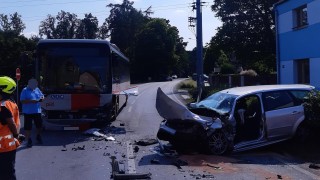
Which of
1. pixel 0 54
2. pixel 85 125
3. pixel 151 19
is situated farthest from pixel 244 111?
pixel 151 19

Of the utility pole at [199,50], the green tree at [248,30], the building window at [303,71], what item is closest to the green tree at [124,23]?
the green tree at [248,30]

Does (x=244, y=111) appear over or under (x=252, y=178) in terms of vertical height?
over

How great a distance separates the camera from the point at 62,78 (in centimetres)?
1529

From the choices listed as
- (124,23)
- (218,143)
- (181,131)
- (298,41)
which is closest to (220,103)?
(218,143)

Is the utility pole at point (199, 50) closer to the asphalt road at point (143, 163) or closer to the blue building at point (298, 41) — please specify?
the blue building at point (298, 41)

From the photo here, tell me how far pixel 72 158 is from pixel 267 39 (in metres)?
36.1

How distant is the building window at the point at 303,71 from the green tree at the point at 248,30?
18980mm

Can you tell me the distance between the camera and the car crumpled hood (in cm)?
1030

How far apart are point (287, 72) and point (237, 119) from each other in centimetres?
1600

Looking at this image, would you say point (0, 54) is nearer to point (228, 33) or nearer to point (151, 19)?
point (228, 33)

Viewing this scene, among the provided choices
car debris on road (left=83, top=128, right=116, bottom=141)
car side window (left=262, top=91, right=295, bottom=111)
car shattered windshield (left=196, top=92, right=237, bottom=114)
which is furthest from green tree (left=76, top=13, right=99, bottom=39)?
car side window (left=262, top=91, right=295, bottom=111)

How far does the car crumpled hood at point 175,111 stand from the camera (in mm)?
10305

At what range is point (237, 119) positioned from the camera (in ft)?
35.6

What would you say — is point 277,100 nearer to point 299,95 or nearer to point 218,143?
point 299,95
